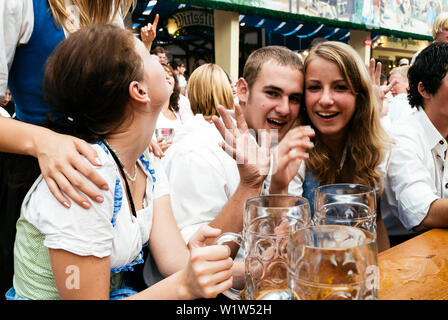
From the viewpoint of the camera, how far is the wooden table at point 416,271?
814 millimetres

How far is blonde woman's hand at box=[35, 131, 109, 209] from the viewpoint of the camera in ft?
2.50

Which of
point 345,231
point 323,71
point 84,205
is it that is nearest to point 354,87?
point 323,71

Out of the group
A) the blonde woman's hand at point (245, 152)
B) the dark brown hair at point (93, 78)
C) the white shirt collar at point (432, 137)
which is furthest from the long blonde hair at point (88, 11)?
the white shirt collar at point (432, 137)

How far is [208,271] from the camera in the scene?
2.21 ft

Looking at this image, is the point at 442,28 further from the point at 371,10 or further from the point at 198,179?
the point at 371,10

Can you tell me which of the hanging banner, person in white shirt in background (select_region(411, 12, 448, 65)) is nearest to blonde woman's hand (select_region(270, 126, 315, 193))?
person in white shirt in background (select_region(411, 12, 448, 65))

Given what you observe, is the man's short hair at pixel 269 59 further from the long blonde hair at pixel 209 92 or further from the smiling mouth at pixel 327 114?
the long blonde hair at pixel 209 92

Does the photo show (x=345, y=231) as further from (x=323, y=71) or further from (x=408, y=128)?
(x=408, y=128)

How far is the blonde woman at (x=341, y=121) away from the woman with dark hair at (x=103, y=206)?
0.84m

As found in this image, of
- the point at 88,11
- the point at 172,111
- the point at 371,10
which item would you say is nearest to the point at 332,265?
the point at 88,11

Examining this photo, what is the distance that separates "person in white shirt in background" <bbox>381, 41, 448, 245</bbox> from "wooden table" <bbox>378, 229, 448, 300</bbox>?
1.00 feet

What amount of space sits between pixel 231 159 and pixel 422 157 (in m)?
0.90

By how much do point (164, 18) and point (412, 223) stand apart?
8.75 metres

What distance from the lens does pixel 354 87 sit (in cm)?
167
